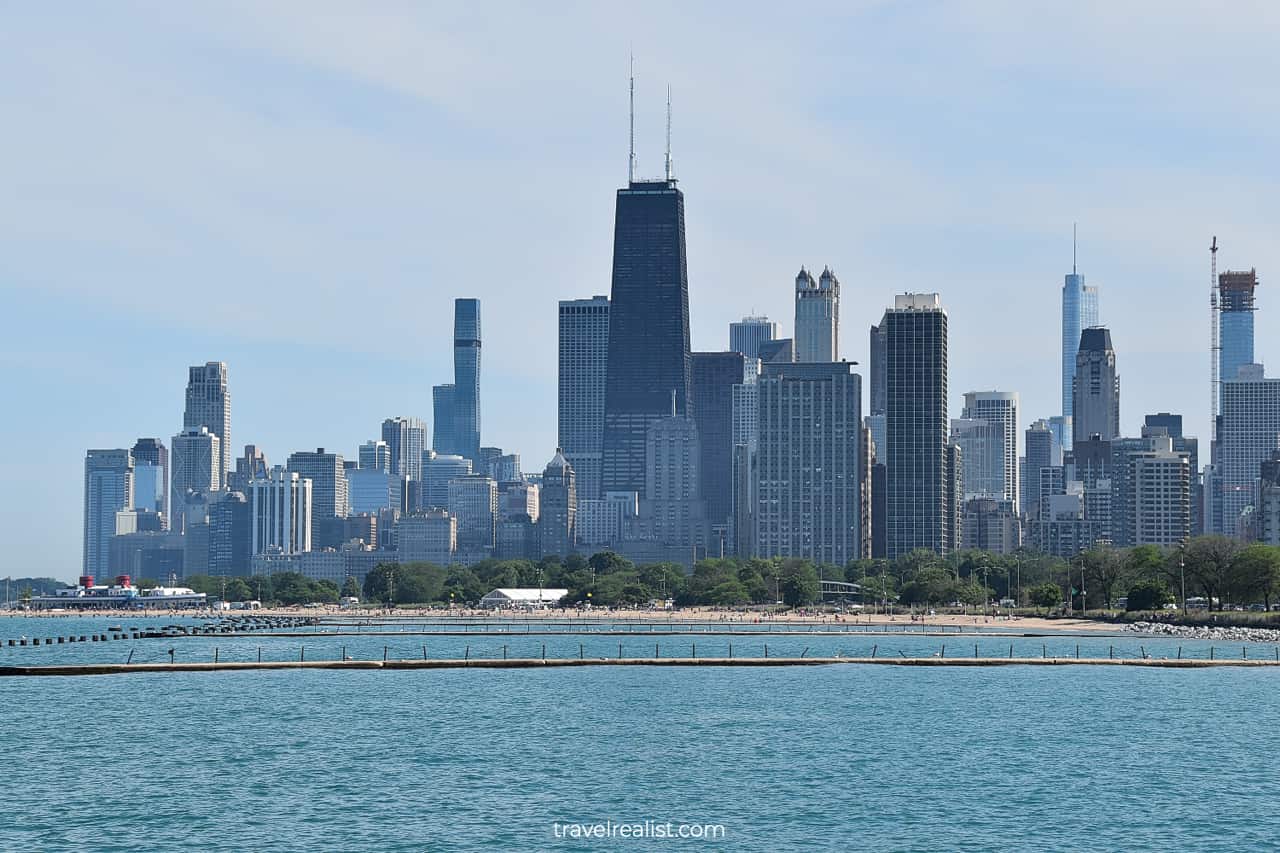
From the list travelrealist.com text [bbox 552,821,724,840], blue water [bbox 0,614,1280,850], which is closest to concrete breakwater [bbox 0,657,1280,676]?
blue water [bbox 0,614,1280,850]

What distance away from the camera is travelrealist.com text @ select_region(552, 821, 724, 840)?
75688 millimetres

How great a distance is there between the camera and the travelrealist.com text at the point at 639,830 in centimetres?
7569

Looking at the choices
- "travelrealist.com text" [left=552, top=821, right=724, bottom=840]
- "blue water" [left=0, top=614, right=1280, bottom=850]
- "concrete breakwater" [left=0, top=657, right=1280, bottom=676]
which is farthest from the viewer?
"concrete breakwater" [left=0, top=657, right=1280, bottom=676]

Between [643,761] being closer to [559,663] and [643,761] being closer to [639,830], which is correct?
[639,830]

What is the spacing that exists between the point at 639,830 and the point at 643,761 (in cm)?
2077

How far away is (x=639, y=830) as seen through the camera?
77.1 metres

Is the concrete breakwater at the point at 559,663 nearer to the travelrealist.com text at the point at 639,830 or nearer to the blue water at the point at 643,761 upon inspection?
the blue water at the point at 643,761

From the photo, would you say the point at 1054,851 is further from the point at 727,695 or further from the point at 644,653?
the point at 644,653

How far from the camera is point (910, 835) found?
76.2 metres

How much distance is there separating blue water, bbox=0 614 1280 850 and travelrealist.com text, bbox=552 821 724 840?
1.10 m

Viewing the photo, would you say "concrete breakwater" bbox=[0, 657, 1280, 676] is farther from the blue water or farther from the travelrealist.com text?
the travelrealist.com text

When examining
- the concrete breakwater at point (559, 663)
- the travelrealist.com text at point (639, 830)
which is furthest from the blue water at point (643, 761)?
the concrete breakwater at point (559, 663)

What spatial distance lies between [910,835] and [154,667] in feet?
305

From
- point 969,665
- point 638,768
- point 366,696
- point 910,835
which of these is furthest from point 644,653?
point 910,835
